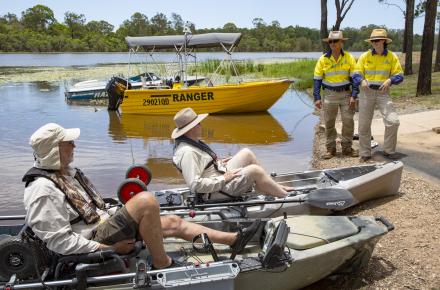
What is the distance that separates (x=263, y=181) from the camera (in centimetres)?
537

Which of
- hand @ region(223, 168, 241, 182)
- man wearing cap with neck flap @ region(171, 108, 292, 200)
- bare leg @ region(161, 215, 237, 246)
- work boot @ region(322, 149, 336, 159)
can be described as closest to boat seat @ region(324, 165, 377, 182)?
man wearing cap with neck flap @ region(171, 108, 292, 200)

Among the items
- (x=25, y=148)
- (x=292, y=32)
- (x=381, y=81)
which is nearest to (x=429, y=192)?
(x=381, y=81)

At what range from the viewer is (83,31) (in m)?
127

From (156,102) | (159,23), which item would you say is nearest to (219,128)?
(156,102)

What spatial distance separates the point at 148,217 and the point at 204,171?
1.51m

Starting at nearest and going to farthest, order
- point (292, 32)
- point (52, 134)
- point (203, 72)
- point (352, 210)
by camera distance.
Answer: point (52, 134)
point (352, 210)
point (203, 72)
point (292, 32)

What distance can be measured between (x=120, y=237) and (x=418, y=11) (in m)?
30.1

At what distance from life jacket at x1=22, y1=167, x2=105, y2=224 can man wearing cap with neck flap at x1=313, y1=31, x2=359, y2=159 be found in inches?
198

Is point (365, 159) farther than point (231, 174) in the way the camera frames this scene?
Yes

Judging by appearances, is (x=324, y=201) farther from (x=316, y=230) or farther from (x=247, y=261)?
(x=247, y=261)

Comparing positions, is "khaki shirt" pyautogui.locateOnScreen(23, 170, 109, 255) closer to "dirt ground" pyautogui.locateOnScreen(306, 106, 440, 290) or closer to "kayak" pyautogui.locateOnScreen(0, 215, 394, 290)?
"kayak" pyautogui.locateOnScreen(0, 215, 394, 290)

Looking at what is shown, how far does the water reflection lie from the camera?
43.0 ft

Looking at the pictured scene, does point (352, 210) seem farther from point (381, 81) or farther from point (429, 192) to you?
point (381, 81)

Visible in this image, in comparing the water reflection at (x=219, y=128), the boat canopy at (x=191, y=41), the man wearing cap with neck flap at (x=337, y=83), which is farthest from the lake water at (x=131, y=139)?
the boat canopy at (x=191, y=41)
